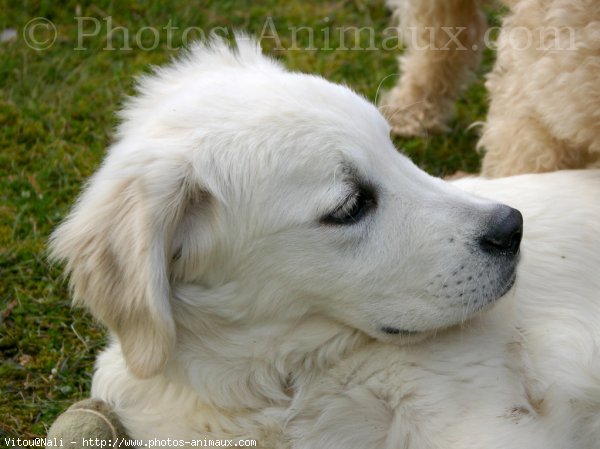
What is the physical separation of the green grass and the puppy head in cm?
120

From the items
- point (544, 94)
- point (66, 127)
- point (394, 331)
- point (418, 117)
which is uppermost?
point (544, 94)

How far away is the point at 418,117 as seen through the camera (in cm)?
533

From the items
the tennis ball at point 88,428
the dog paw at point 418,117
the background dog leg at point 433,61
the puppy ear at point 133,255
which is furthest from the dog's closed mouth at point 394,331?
the dog paw at point 418,117

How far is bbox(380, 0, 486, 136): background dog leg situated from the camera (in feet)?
16.5

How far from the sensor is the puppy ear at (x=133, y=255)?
8.39 ft

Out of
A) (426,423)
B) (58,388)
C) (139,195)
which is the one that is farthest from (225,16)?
(426,423)

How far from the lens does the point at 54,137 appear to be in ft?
17.0

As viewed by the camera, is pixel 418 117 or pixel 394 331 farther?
pixel 418 117

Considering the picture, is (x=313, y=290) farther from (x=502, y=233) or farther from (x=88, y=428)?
(x=88, y=428)

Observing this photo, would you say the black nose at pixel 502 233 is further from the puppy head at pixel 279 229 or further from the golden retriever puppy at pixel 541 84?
the golden retriever puppy at pixel 541 84

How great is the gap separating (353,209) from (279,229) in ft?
0.79

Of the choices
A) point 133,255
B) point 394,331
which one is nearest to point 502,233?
point 394,331

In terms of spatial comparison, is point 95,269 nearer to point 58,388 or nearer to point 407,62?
point 58,388

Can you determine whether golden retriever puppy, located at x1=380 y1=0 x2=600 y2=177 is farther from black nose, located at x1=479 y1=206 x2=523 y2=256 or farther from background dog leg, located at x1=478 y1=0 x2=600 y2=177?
black nose, located at x1=479 y1=206 x2=523 y2=256
